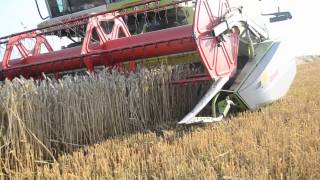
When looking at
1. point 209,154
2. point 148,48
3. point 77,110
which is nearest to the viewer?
point 209,154

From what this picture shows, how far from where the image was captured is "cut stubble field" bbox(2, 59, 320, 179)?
10.5ft

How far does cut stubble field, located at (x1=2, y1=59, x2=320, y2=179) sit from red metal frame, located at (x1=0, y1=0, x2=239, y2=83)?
745 mm

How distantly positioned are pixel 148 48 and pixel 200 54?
692mm

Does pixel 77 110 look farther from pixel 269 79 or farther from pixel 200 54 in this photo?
pixel 269 79

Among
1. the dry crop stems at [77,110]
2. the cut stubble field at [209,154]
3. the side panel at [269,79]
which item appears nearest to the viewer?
the cut stubble field at [209,154]

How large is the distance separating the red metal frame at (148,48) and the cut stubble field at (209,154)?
0.74 meters

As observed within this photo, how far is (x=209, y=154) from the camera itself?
144 inches

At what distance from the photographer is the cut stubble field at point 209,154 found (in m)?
3.19

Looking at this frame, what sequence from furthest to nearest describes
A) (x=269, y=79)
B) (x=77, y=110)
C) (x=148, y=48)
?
(x=269, y=79), (x=148, y=48), (x=77, y=110)

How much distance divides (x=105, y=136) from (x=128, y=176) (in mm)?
1609

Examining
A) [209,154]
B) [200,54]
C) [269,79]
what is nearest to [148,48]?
[200,54]

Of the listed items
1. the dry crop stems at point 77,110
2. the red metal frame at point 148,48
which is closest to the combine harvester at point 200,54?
the red metal frame at point 148,48

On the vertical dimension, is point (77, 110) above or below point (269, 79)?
above

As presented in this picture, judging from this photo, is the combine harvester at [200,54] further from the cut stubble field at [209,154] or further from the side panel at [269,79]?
the cut stubble field at [209,154]
